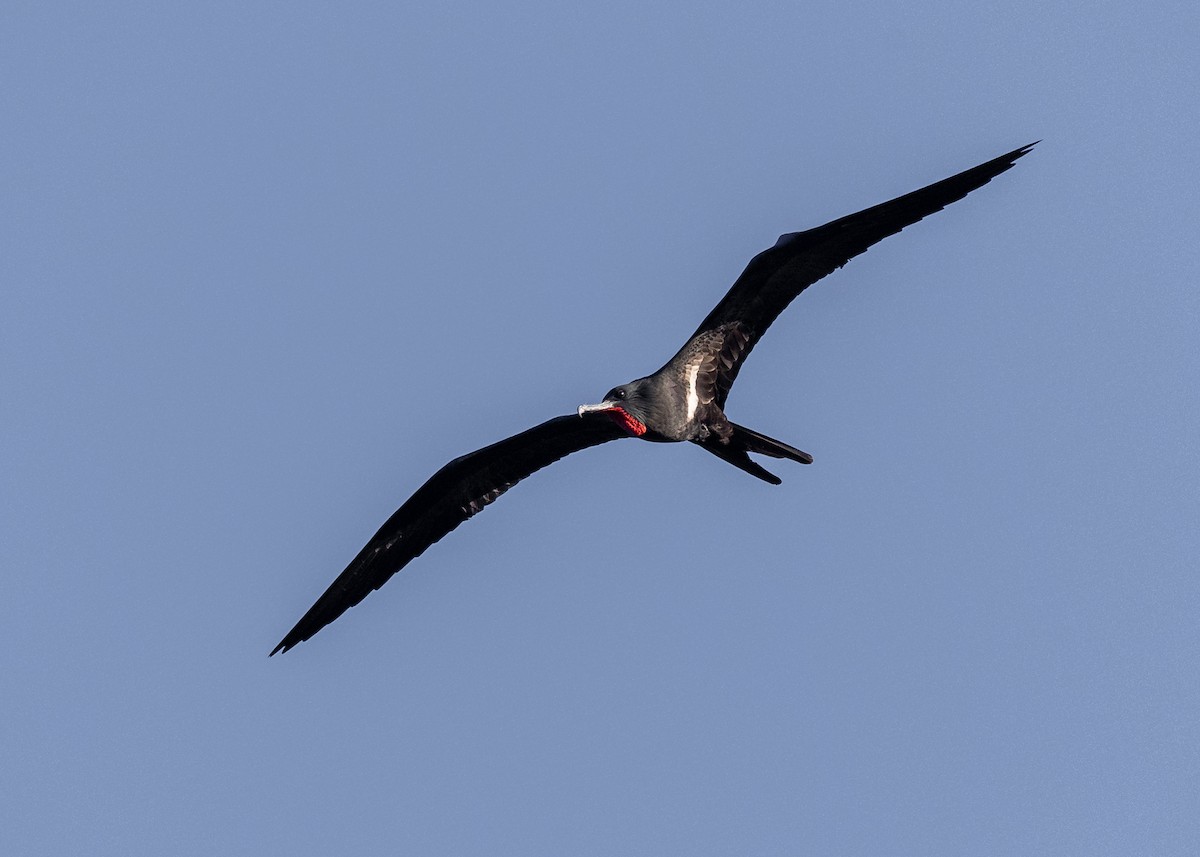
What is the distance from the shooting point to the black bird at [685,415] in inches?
498

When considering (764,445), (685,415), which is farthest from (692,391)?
(764,445)

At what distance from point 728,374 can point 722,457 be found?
71 cm

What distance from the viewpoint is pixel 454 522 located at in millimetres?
14328

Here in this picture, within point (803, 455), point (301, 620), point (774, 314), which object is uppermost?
point (774, 314)

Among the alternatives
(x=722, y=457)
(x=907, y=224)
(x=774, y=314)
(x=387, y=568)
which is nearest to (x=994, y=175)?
(x=907, y=224)

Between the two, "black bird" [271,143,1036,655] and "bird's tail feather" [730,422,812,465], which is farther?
"bird's tail feather" [730,422,812,465]

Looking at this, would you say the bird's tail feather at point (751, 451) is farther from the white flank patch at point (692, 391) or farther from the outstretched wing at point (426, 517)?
the outstretched wing at point (426, 517)

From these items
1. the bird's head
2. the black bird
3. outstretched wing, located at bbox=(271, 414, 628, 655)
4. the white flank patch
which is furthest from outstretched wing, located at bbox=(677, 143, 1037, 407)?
outstretched wing, located at bbox=(271, 414, 628, 655)

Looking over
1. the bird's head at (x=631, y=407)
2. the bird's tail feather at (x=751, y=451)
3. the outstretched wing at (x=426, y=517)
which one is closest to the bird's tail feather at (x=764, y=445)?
the bird's tail feather at (x=751, y=451)

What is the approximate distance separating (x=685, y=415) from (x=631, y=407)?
0.43 meters

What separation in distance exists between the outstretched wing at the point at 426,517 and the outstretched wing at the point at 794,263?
58.7 inches

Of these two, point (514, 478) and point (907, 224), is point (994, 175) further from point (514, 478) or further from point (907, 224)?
point (514, 478)

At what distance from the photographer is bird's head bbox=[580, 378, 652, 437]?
13.0 metres

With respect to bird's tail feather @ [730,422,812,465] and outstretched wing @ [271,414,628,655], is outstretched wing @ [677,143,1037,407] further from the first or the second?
outstretched wing @ [271,414,628,655]
